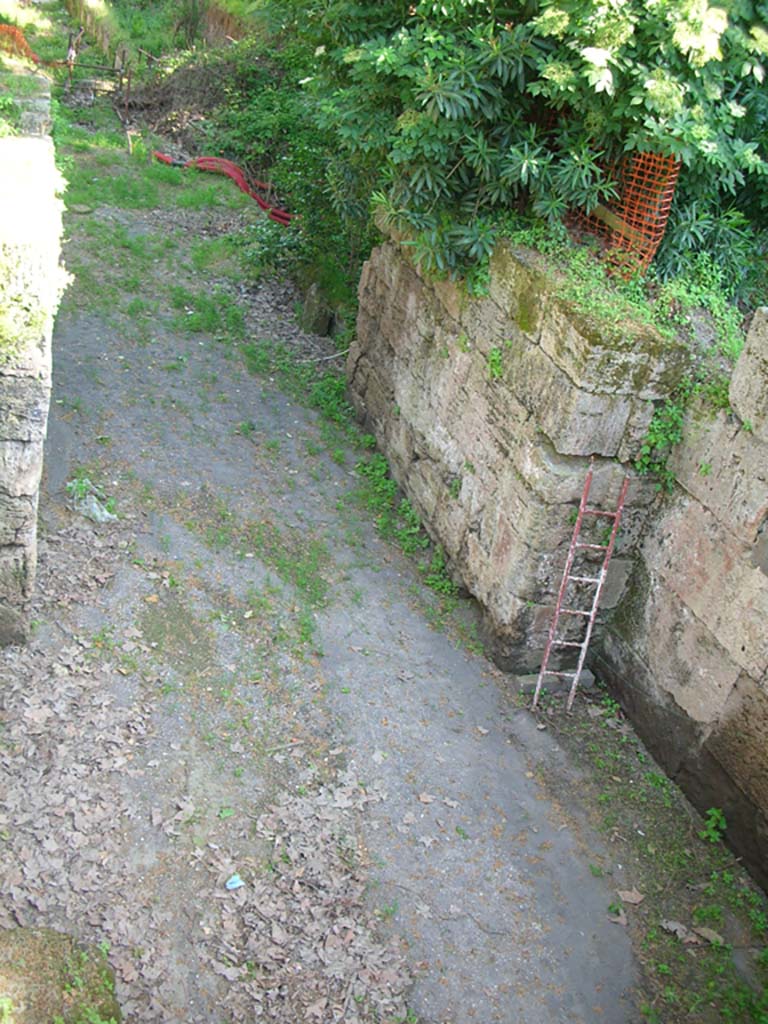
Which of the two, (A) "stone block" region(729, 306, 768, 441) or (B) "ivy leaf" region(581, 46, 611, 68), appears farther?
(B) "ivy leaf" region(581, 46, 611, 68)

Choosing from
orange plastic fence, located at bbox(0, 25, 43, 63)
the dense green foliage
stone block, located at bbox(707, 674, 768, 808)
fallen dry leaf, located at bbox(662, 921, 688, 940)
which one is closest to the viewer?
fallen dry leaf, located at bbox(662, 921, 688, 940)

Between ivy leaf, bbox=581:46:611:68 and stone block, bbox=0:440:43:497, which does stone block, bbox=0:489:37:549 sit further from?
ivy leaf, bbox=581:46:611:68

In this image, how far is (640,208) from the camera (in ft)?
22.1

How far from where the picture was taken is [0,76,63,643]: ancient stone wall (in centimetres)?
551

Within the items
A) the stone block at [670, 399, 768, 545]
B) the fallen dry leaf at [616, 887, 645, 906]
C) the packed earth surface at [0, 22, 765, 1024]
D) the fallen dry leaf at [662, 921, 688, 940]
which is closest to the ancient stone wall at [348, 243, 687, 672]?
the stone block at [670, 399, 768, 545]

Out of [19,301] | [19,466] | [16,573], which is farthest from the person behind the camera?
[16,573]

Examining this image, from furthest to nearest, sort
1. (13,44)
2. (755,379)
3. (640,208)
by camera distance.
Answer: (13,44), (640,208), (755,379)

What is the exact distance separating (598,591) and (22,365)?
13.8 feet

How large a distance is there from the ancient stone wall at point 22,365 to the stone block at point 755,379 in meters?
4.36

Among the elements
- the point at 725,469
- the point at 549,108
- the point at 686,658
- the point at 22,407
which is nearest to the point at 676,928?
the point at 686,658

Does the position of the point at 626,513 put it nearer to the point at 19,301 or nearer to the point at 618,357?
the point at 618,357

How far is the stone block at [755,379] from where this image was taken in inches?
224

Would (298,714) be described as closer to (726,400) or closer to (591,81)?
(726,400)

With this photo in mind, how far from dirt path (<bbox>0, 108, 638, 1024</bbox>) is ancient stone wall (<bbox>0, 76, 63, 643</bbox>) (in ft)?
2.15
